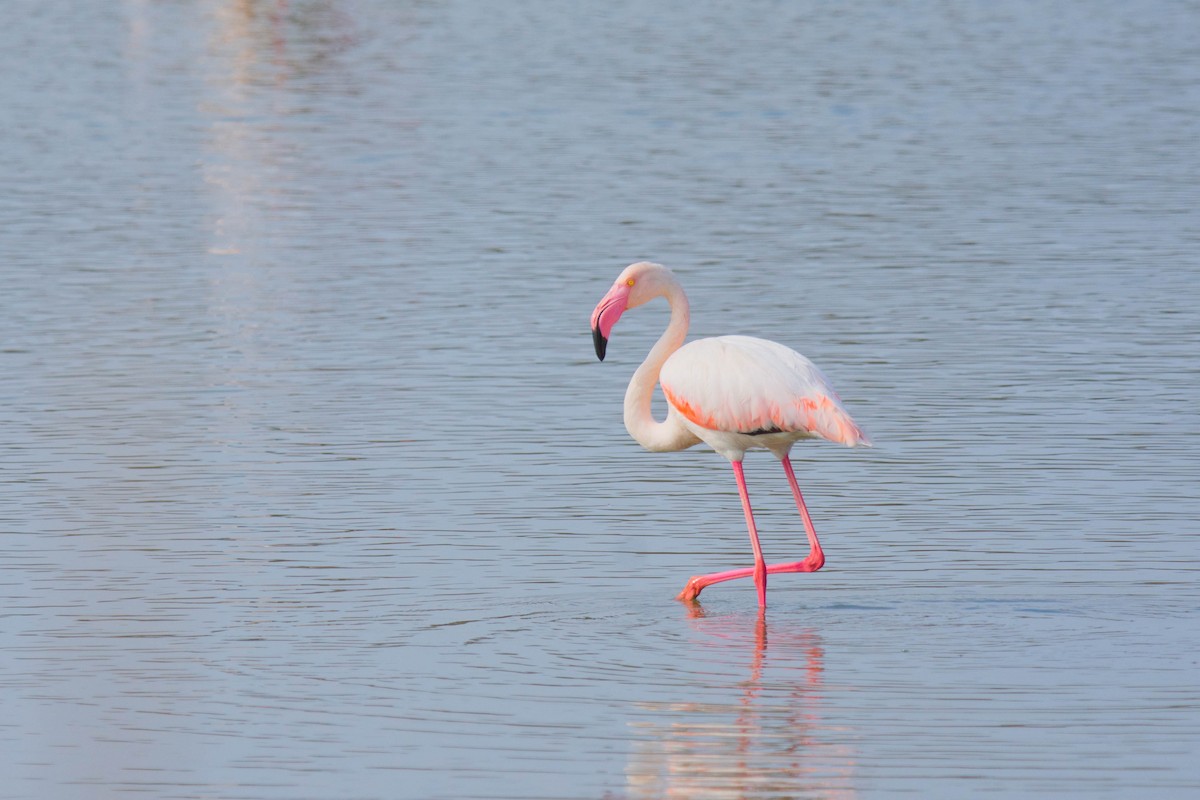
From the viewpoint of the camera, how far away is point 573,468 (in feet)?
36.3

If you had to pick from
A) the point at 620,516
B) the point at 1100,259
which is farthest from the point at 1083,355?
the point at 620,516

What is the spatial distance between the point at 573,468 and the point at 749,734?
13.2 ft

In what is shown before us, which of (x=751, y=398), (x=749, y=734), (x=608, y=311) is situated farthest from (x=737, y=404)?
(x=749, y=734)

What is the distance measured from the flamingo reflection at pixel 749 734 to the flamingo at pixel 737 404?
74 centimetres

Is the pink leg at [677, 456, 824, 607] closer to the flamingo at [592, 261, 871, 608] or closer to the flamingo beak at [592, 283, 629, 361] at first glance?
the flamingo at [592, 261, 871, 608]

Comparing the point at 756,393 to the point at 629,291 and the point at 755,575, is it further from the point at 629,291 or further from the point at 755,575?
the point at 629,291

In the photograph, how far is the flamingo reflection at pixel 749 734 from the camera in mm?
6625

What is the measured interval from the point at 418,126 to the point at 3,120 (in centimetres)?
506

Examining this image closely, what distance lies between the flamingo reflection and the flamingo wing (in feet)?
2.77

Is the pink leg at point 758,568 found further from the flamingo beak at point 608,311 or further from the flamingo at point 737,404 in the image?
the flamingo beak at point 608,311

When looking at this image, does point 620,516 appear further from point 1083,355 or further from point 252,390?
point 1083,355

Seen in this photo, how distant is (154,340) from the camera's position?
14195mm

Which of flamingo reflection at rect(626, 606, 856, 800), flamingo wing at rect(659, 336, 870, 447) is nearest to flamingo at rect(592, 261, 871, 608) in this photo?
flamingo wing at rect(659, 336, 870, 447)

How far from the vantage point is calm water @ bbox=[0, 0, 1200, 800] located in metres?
7.19
